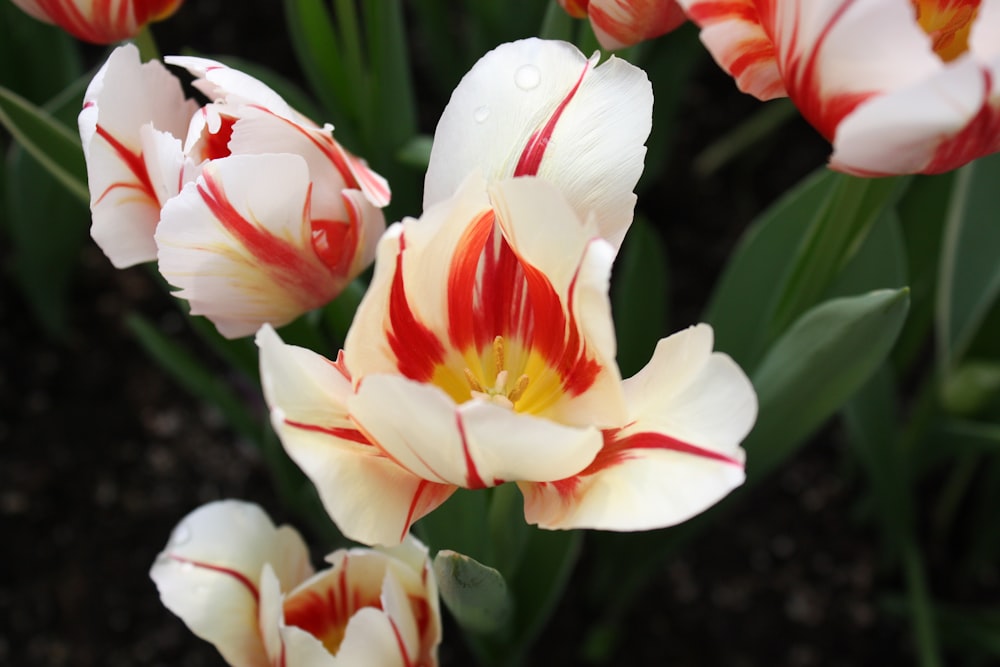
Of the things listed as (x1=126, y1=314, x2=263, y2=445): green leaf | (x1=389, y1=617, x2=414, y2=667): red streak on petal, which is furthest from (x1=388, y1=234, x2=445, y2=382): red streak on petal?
(x1=126, y1=314, x2=263, y2=445): green leaf

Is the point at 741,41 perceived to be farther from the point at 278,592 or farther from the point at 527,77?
the point at 278,592

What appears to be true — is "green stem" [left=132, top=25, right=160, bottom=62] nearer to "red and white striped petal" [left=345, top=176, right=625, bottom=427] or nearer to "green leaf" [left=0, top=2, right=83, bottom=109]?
"red and white striped petal" [left=345, top=176, right=625, bottom=427]

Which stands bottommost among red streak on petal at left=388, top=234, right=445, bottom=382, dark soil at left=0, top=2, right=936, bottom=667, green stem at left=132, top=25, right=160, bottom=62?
dark soil at left=0, top=2, right=936, bottom=667

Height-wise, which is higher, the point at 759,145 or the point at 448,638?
the point at 759,145

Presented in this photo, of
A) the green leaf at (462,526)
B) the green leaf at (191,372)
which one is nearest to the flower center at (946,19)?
the green leaf at (462,526)

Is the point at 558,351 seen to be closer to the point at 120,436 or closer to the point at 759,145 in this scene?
the point at 120,436

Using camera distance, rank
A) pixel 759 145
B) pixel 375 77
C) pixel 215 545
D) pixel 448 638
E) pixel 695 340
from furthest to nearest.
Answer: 1. pixel 759 145
2. pixel 448 638
3. pixel 375 77
4. pixel 215 545
5. pixel 695 340

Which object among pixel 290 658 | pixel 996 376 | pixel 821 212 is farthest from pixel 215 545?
pixel 996 376
